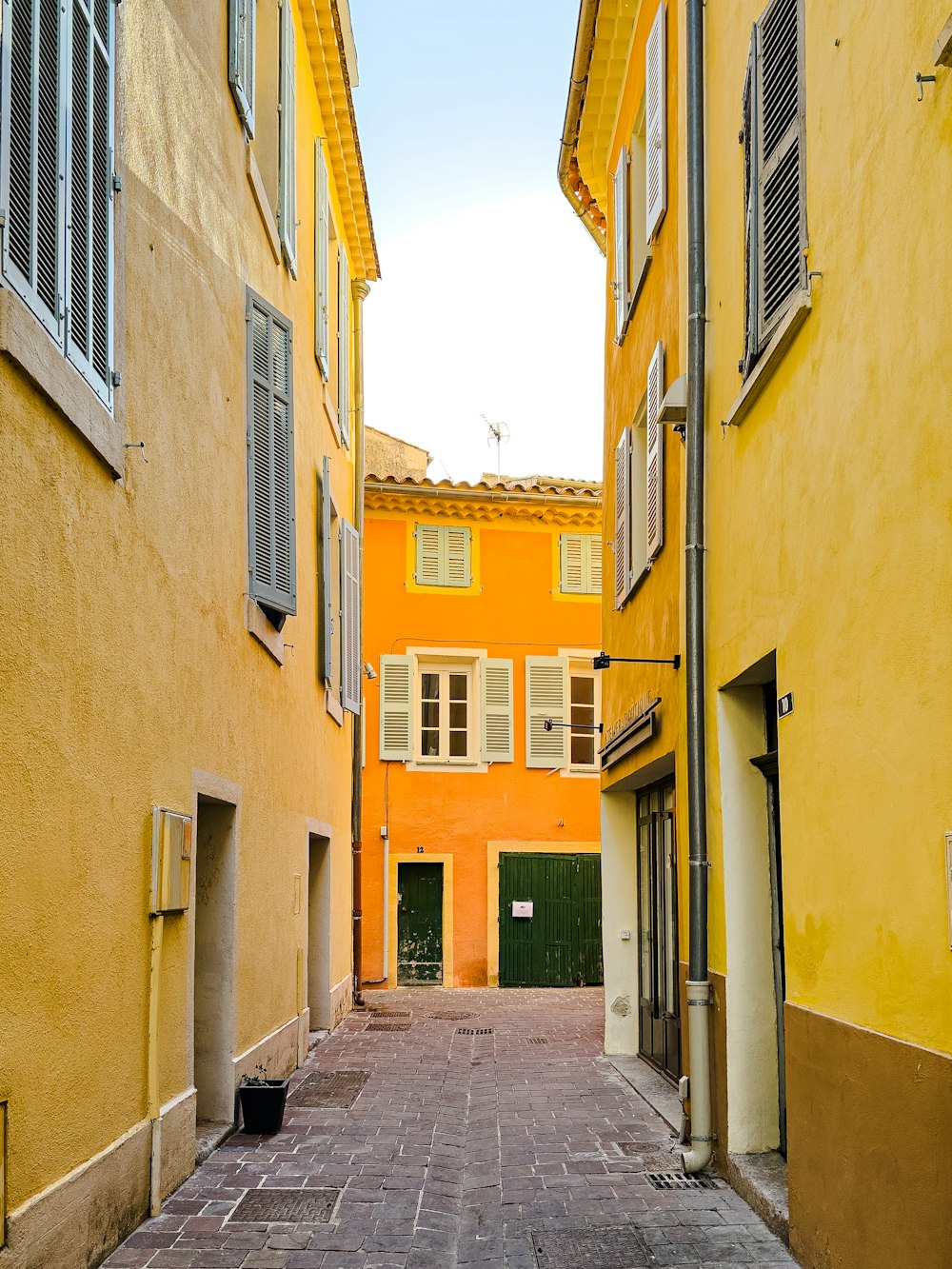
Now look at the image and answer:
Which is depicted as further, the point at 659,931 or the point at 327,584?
the point at 327,584

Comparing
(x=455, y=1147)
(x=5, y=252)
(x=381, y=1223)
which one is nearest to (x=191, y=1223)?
(x=381, y=1223)

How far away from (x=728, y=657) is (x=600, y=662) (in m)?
2.64

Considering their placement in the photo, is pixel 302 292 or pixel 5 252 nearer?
pixel 5 252

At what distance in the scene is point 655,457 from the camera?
30.1ft

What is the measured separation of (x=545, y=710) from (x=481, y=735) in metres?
1.06

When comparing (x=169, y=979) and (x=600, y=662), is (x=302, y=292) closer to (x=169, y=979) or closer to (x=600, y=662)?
(x=600, y=662)

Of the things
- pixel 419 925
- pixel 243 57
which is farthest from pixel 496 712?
pixel 243 57

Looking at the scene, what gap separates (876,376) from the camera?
14.3 ft

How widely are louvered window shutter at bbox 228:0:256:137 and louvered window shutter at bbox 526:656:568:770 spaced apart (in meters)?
12.2

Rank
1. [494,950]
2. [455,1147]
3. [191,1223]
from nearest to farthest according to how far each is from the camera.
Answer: [191,1223] → [455,1147] → [494,950]

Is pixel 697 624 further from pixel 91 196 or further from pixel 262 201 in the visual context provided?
pixel 262 201

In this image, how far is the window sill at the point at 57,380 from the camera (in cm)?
414

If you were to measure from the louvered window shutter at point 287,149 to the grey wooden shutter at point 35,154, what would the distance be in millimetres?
5277

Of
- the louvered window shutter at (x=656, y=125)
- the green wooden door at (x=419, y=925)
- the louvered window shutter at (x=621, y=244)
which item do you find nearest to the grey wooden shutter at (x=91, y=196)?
the louvered window shutter at (x=656, y=125)
